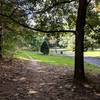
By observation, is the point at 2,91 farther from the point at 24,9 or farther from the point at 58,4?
the point at 58,4

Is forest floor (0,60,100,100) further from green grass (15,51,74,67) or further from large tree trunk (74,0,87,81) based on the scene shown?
green grass (15,51,74,67)

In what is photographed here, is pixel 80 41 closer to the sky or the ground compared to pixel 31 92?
closer to the sky

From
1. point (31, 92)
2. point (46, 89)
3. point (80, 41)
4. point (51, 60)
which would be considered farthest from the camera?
point (51, 60)

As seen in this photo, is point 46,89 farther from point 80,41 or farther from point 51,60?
point 51,60

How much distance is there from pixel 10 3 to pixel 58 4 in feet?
6.74

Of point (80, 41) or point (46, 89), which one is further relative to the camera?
point (80, 41)

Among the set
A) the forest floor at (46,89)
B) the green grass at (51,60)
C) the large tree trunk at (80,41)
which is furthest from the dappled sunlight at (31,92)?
the green grass at (51,60)

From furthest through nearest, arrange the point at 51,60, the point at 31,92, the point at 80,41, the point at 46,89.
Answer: the point at 51,60 → the point at 80,41 → the point at 46,89 → the point at 31,92

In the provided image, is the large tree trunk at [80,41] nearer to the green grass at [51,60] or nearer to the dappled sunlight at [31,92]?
A: the dappled sunlight at [31,92]

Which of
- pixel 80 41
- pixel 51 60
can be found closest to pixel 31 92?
pixel 80 41

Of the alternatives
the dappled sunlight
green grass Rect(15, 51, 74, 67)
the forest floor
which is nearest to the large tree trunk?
the forest floor

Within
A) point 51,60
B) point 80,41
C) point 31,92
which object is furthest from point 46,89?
point 51,60

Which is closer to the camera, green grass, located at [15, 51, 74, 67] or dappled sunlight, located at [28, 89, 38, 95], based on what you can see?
dappled sunlight, located at [28, 89, 38, 95]

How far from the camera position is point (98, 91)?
29.2 ft
